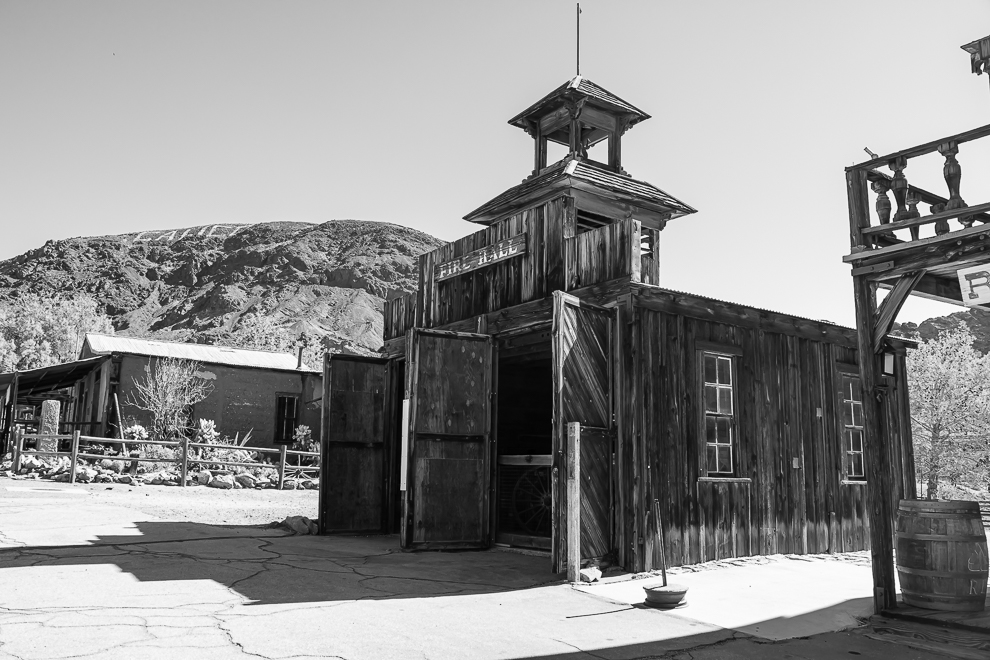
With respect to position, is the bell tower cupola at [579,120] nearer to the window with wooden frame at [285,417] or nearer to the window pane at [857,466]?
the window pane at [857,466]

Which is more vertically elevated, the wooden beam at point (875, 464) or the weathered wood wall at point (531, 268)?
the weathered wood wall at point (531, 268)

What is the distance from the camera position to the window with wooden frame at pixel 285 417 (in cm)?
2972

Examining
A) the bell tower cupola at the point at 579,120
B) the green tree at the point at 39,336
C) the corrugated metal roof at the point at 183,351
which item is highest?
the green tree at the point at 39,336

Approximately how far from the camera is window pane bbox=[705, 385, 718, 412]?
10.5m

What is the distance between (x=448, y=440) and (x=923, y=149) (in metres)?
6.82

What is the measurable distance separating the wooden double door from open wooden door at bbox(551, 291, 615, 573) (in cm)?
1

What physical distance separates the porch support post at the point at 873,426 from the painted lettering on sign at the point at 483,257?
4990mm

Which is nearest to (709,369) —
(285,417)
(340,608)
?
(340,608)

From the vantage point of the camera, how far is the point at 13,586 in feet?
22.8

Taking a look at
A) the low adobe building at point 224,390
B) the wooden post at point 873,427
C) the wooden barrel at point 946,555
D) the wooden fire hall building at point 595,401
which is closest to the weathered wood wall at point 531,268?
the wooden fire hall building at point 595,401

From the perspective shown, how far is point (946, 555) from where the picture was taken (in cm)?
638

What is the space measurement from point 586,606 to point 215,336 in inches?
4011

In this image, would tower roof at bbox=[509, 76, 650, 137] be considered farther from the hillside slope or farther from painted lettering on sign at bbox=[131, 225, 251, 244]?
painted lettering on sign at bbox=[131, 225, 251, 244]

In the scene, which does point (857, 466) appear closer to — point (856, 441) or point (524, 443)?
point (856, 441)
